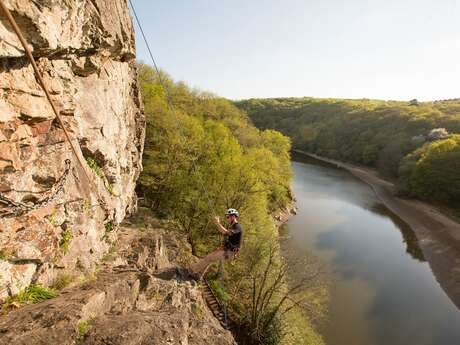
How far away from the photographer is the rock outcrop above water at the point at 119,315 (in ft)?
15.7

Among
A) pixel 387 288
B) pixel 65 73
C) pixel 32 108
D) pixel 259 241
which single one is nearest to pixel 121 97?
pixel 65 73

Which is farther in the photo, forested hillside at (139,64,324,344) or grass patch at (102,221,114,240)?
forested hillside at (139,64,324,344)

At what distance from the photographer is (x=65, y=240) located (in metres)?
7.05

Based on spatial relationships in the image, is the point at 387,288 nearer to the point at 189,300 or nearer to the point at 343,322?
the point at 343,322

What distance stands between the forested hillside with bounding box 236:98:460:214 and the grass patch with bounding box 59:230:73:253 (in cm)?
4675

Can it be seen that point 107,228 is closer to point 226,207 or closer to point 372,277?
point 226,207

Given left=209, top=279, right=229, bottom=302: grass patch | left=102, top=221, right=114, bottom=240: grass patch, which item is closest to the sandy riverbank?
left=209, top=279, right=229, bottom=302: grass patch

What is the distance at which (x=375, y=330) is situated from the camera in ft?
63.6

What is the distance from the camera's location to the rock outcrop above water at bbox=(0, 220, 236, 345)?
4.79m

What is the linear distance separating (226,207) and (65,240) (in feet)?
49.4

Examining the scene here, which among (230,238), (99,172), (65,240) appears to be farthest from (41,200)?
(230,238)

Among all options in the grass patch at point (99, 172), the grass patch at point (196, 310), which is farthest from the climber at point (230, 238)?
the grass patch at point (99, 172)

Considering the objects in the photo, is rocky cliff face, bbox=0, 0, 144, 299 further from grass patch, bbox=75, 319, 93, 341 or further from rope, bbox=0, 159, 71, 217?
grass patch, bbox=75, 319, 93, 341

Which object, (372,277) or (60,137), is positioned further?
(372,277)
